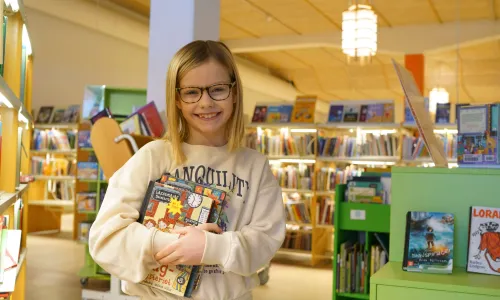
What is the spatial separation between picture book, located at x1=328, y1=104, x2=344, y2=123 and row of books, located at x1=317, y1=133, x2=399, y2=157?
26 centimetres

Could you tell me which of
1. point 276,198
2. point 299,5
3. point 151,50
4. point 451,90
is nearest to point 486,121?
point 276,198

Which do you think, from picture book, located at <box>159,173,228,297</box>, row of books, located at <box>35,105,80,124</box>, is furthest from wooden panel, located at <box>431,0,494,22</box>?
picture book, located at <box>159,173,228,297</box>

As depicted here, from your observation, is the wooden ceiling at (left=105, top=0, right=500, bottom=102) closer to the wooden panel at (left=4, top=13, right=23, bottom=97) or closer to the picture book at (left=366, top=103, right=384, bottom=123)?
the picture book at (left=366, top=103, right=384, bottom=123)

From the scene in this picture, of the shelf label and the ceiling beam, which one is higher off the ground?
the ceiling beam

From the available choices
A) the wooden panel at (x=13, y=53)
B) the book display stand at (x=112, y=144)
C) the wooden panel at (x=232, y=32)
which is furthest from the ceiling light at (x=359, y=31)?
the wooden panel at (x=13, y=53)

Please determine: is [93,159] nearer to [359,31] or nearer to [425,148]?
[359,31]

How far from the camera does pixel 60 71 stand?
9.79 metres

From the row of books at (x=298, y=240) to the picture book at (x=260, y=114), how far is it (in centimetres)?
165

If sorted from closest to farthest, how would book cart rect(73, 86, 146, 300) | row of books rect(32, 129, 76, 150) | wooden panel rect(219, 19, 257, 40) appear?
book cart rect(73, 86, 146, 300) < wooden panel rect(219, 19, 257, 40) < row of books rect(32, 129, 76, 150)

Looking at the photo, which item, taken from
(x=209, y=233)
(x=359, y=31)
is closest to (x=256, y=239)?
(x=209, y=233)

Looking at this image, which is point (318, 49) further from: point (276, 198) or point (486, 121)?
point (276, 198)

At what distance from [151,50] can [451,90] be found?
1086 cm

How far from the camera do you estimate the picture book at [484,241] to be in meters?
1.88

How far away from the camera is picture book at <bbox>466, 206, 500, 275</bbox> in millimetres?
1884
